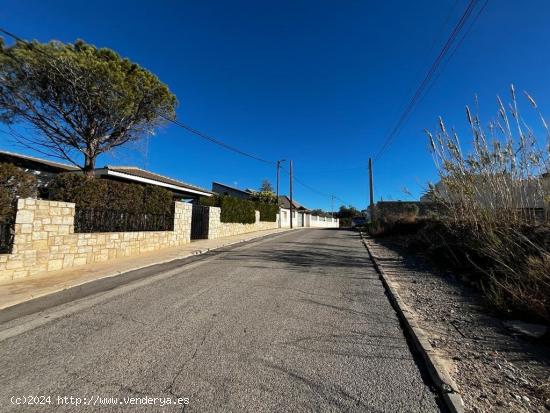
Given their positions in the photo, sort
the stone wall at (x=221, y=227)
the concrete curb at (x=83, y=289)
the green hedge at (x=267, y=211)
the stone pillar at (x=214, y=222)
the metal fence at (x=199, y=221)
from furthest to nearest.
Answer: the green hedge at (x=267, y=211), the stone wall at (x=221, y=227), the stone pillar at (x=214, y=222), the metal fence at (x=199, y=221), the concrete curb at (x=83, y=289)

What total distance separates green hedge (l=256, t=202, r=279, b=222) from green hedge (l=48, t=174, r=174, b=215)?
17158mm

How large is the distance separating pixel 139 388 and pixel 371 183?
26.3 m

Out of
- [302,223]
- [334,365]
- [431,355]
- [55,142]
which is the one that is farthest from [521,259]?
[302,223]

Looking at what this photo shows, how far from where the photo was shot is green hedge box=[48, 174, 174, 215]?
28.1ft

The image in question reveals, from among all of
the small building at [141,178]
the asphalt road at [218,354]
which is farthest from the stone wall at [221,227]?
the asphalt road at [218,354]

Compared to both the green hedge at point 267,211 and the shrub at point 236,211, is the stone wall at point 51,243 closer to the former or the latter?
the shrub at point 236,211

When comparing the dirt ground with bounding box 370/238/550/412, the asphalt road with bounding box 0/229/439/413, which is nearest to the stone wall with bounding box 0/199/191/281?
the asphalt road with bounding box 0/229/439/413

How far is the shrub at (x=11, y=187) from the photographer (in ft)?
20.3

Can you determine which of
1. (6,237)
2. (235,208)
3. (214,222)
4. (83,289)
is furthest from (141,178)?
(83,289)

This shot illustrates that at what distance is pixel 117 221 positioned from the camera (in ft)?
31.5

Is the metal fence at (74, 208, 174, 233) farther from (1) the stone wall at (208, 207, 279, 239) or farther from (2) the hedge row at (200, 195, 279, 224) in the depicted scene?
(2) the hedge row at (200, 195, 279, 224)

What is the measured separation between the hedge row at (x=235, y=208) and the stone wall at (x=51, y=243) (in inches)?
343

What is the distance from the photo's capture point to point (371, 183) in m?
26.6

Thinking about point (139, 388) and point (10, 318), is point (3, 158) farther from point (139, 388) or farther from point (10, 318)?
point (139, 388)
